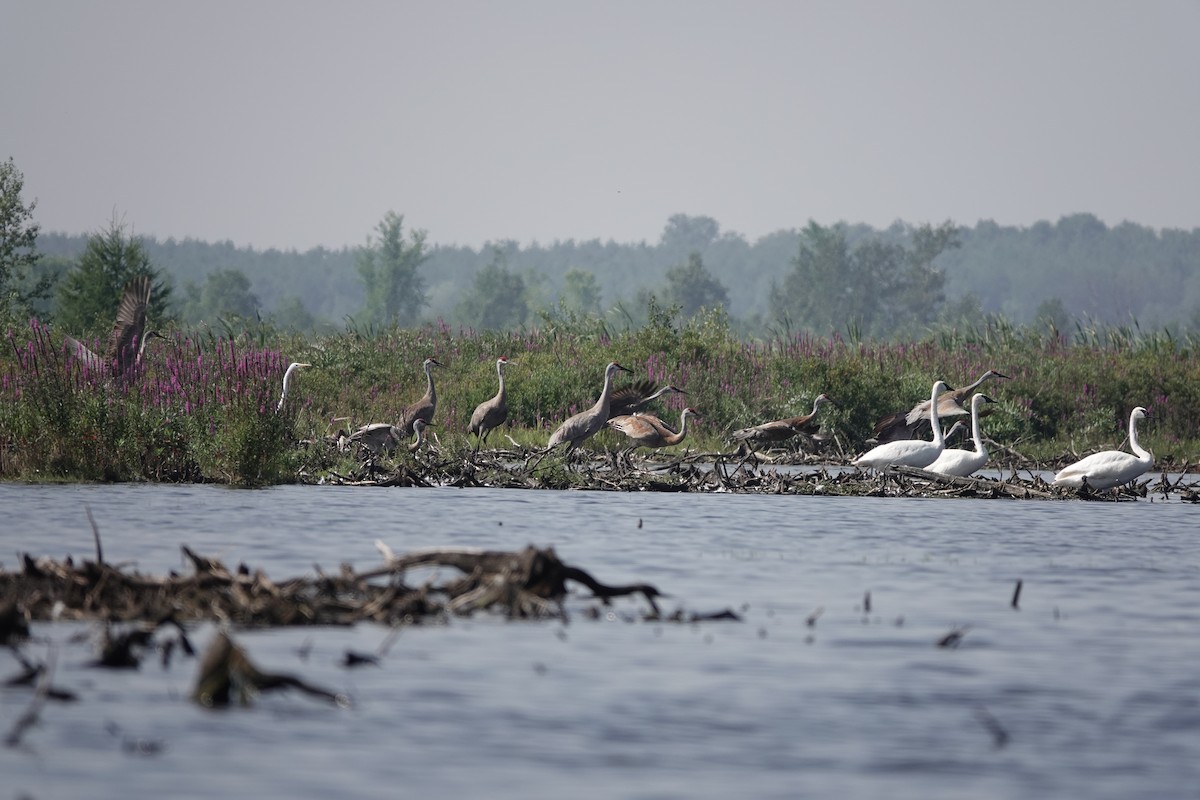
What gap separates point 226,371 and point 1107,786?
52.4 feet

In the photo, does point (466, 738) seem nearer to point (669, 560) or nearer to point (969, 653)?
point (969, 653)

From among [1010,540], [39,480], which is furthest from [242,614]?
[39,480]

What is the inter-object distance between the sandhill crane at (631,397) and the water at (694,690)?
986 centimetres

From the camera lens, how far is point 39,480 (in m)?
19.4

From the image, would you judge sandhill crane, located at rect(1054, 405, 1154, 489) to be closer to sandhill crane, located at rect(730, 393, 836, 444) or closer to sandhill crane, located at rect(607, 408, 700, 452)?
sandhill crane, located at rect(730, 393, 836, 444)

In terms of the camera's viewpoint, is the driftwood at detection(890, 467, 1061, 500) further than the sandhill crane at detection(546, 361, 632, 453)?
No

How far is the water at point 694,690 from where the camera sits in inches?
263

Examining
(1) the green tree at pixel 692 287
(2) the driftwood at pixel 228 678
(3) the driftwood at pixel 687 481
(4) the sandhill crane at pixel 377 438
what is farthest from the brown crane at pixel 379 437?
(1) the green tree at pixel 692 287

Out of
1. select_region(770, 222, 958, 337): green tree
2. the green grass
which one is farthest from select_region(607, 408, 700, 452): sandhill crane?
select_region(770, 222, 958, 337): green tree

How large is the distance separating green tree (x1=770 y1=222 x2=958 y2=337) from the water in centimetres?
13194

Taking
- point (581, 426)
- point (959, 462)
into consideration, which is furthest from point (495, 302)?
point (959, 462)

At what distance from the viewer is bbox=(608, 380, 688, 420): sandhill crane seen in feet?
83.1

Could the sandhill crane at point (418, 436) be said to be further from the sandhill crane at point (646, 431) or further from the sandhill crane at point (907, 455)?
the sandhill crane at point (907, 455)

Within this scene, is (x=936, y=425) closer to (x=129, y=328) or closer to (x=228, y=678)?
(x=129, y=328)
